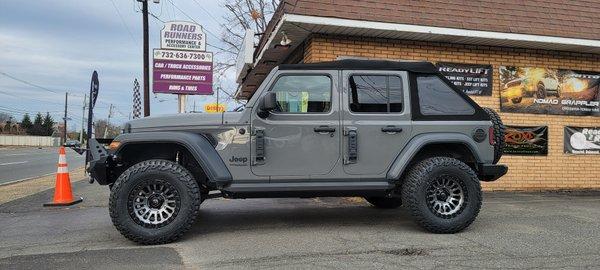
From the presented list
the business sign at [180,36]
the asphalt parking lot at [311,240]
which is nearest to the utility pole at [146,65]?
the business sign at [180,36]

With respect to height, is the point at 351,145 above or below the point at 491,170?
above

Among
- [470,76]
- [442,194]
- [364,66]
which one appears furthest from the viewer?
[470,76]

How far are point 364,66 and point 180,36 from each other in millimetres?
8184

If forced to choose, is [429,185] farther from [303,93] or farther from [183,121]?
[183,121]

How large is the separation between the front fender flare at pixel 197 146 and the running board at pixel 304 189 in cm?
19

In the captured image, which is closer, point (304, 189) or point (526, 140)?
point (304, 189)

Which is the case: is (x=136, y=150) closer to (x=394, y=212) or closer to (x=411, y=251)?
(x=411, y=251)

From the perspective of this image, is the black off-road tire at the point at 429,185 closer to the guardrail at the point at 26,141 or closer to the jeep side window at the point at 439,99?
the jeep side window at the point at 439,99

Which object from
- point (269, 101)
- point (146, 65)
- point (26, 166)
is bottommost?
point (26, 166)

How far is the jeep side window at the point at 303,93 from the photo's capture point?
5.93 m

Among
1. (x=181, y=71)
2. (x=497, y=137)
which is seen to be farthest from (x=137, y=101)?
(x=497, y=137)

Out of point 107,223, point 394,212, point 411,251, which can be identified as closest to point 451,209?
point 411,251

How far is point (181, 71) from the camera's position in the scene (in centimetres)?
1317

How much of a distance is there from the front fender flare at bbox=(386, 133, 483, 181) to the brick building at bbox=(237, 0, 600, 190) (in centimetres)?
329
